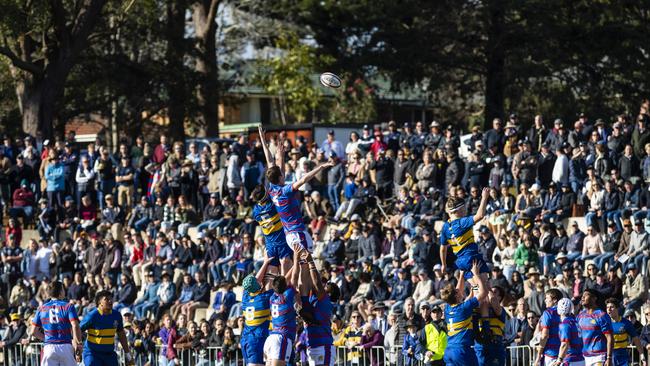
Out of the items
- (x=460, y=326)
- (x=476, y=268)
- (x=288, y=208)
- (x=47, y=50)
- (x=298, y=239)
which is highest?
(x=47, y=50)

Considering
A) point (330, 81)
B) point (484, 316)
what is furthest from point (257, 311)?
point (330, 81)

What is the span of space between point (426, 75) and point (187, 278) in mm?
17373

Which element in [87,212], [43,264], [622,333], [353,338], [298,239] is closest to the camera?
[298,239]

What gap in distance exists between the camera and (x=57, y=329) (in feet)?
57.3

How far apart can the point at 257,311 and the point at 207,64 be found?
85.1 feet

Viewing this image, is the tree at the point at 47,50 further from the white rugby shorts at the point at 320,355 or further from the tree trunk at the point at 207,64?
the white rugby shorts at the point at 320,355

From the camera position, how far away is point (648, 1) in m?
38.1

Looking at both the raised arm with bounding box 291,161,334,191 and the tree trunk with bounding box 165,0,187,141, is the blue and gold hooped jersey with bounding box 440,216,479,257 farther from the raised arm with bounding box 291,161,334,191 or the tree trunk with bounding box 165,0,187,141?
the tree trunk with bounding box 165,0,187,141

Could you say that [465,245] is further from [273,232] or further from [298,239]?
[273,232]

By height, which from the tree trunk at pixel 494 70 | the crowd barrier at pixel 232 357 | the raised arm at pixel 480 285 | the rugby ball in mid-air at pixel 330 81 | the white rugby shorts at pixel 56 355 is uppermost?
the tree trunk at pixel 494 70

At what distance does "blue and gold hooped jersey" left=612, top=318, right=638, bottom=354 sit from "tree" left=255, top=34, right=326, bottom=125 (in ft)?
89.6

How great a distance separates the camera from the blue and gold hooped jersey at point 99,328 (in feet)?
57.1

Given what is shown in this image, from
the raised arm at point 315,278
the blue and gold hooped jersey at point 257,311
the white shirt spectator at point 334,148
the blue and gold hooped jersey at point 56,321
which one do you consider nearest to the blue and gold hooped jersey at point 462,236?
the raised arm at point 315,278

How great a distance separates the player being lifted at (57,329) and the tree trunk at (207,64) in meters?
23.6
